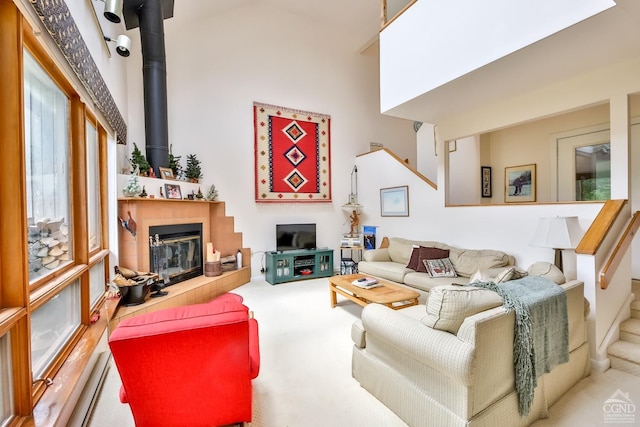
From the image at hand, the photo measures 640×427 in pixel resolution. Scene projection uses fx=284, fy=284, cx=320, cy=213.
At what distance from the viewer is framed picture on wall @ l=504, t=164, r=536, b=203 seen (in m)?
4.62

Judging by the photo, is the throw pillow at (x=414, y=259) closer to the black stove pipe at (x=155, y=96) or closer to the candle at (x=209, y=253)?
the candle at (x=209, y=253)

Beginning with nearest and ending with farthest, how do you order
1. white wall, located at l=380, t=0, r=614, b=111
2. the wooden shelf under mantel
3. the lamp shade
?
1. white wall, located at l=380, t=0, r=614, b=111
2. the lamp shade
3. the wooden shelf under mantel

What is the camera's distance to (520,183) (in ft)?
15.7

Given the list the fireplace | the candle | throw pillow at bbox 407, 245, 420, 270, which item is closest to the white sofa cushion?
throw pillow at bbox 407, 245, 420, 270

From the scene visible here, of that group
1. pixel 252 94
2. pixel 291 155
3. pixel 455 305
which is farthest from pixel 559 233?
pixel 252 94

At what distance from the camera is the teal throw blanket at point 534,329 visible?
1.54m

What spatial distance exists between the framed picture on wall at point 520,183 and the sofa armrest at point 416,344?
413 cm

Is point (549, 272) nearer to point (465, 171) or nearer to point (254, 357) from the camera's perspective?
point (254, 357)

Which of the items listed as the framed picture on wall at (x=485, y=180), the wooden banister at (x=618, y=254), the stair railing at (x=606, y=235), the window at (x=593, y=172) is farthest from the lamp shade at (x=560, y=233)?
the framed picture on wall at (x=485, y=180)

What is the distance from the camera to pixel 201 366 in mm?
1342

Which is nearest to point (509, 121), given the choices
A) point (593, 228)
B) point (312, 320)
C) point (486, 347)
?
point (593, 228)

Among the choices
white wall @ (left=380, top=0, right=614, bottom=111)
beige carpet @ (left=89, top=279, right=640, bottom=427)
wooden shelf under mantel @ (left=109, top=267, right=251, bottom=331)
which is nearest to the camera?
beige carpet @ (left=89, top=279, right=640, bottom=427)

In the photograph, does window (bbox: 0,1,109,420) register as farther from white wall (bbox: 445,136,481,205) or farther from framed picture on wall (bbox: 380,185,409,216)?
white wall (bbox: 445,136,481,205)

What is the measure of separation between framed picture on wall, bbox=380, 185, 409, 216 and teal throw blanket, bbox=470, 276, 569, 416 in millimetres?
2944
